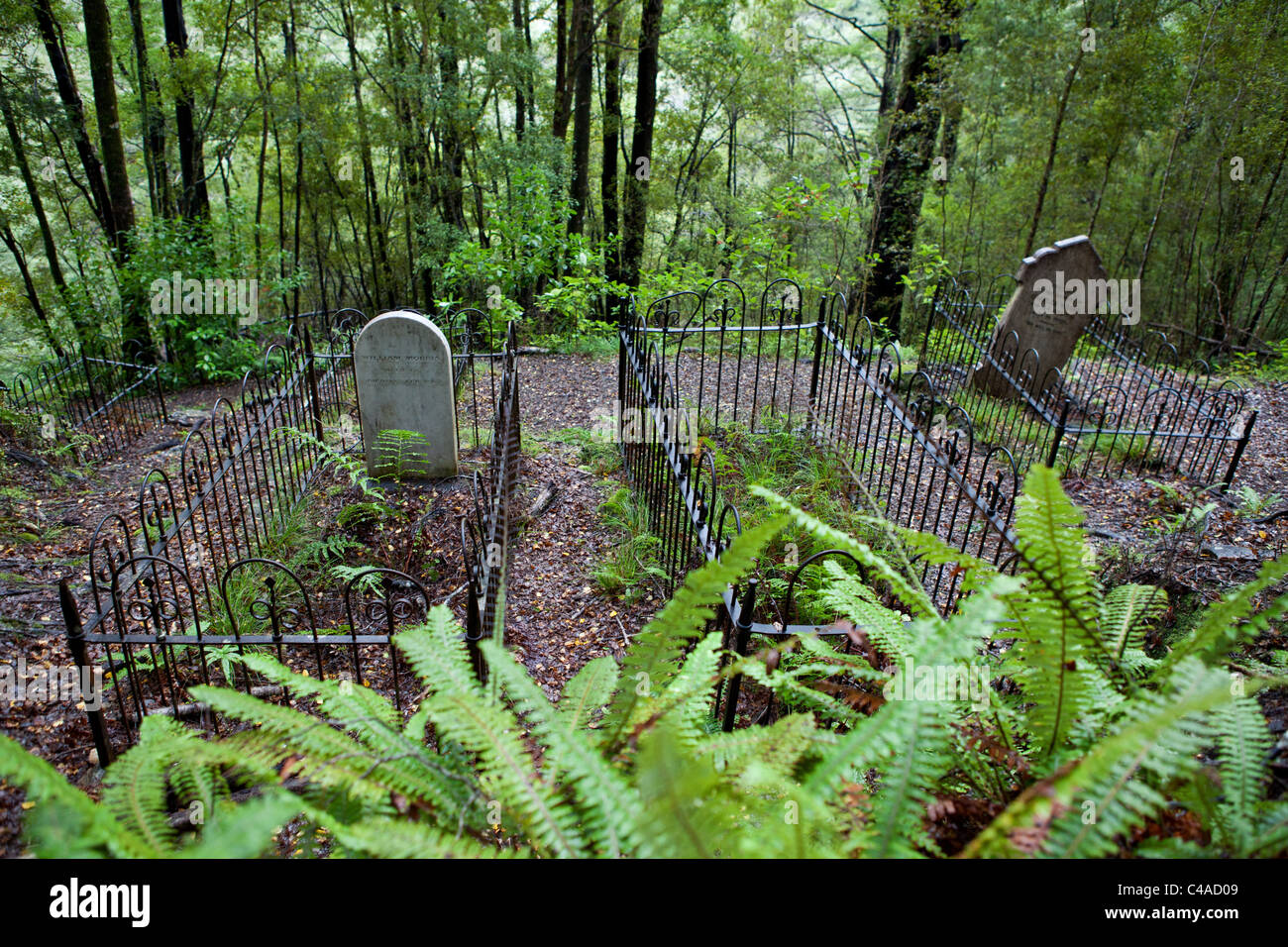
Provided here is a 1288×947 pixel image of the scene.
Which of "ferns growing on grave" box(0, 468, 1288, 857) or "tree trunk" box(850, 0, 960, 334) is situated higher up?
"tree trunk" box(850, 0, 960, 334)

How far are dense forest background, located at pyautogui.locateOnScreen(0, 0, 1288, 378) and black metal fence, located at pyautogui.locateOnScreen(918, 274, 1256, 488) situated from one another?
1473mm

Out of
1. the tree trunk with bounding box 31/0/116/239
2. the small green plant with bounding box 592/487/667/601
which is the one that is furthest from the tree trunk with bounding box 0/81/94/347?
the small green plant with bounding box 592/487/667/601

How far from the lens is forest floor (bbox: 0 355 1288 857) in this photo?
3957 millimetres

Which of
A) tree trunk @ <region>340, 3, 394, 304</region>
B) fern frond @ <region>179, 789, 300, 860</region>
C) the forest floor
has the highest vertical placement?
tree trunk @ <region>340, 3, 394, 304</region>

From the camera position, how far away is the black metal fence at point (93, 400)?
721 centimetres

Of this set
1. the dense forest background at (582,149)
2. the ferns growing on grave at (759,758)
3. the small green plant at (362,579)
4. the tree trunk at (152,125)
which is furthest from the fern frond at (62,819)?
the tree trunk at (152,125)

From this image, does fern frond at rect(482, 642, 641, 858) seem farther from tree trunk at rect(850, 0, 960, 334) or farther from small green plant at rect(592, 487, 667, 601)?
tree trunk at rect(850, 0, 960, 334)

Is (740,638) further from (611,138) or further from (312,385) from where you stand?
(611,138)

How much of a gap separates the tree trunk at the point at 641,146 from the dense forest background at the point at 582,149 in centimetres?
6

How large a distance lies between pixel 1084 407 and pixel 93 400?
1150 centimetres

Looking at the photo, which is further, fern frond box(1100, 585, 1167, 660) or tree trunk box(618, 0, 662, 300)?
tree trunk box(618, 0, 662, 300)

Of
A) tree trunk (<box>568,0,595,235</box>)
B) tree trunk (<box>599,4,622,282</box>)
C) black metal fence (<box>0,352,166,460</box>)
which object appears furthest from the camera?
tree trunk (<box>599,4,622,282</box>)
